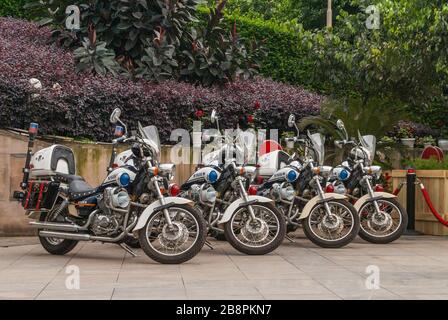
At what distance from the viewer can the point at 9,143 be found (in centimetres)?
1326

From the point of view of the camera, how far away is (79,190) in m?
10.7

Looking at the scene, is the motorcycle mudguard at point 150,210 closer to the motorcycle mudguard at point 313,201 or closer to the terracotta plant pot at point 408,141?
the motorcycle mudguard at point 313,201

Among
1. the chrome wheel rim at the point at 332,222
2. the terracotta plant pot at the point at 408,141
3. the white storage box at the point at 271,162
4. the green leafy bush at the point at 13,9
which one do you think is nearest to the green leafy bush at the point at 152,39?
the green leafy bush at the point at 13,9

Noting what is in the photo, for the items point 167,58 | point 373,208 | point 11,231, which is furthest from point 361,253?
point 167,58

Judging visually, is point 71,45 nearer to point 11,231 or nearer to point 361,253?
point 11,231

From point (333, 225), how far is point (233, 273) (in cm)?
278

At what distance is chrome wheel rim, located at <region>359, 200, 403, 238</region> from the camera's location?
12.4 metres

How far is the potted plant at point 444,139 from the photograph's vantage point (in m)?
18.1

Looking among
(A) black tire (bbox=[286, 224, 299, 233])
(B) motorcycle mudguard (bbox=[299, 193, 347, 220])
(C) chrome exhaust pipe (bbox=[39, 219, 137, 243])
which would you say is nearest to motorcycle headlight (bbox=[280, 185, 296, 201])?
(B) motorcycle mudguard (bbox=[299, 193, 347, 220])

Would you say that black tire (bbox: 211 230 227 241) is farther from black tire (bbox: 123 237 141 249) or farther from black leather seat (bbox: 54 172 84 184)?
black leather seat (bbox: 54 172 84 184)

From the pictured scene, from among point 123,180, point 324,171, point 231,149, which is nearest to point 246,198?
point 231,149

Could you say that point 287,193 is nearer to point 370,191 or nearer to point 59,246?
point 370,191

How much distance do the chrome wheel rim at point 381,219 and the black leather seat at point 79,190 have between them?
386 cm
